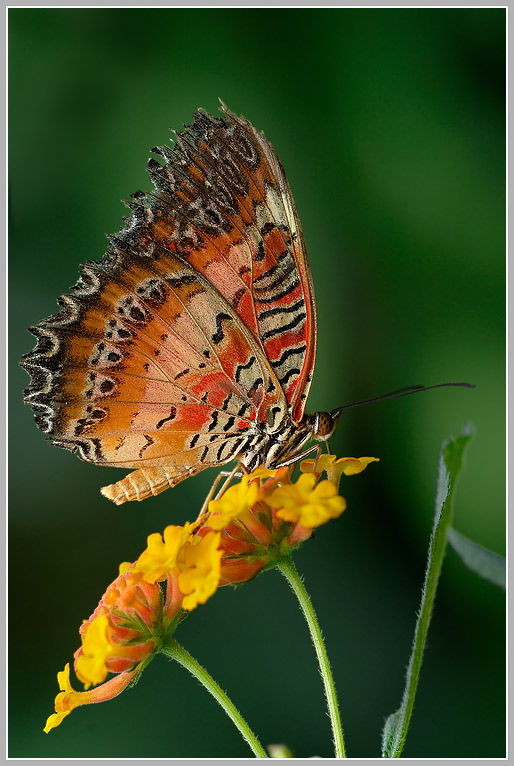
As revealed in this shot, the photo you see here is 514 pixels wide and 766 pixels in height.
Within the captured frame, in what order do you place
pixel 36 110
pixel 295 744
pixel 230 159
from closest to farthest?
pixel 230 159, pixel 295 744, pixel 36 110

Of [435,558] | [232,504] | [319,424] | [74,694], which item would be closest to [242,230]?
[319,424]

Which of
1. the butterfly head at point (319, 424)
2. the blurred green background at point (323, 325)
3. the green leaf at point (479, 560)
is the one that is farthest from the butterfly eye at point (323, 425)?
the blurred green background at point (323, 325)

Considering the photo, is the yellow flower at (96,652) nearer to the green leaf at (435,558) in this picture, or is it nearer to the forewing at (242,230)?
the green leaf at (435,558)

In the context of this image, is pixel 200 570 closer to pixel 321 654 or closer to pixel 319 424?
pixel 321 654

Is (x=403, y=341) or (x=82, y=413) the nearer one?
(x=82, y=413)

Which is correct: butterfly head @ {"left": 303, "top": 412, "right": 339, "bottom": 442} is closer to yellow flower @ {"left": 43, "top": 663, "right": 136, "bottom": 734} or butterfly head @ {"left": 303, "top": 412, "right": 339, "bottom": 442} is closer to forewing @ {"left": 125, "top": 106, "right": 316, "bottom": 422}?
forewing @ {"left": 125, "top": 106, "right": 316, "bottom": 422}

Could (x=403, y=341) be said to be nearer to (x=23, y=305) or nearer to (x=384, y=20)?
(x=384, y=20)

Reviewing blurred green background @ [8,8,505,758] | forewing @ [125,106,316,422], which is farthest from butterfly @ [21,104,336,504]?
blurred green background @ [8,8,505,758]

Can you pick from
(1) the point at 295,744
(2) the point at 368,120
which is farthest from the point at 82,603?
(2) the point at 368,120
